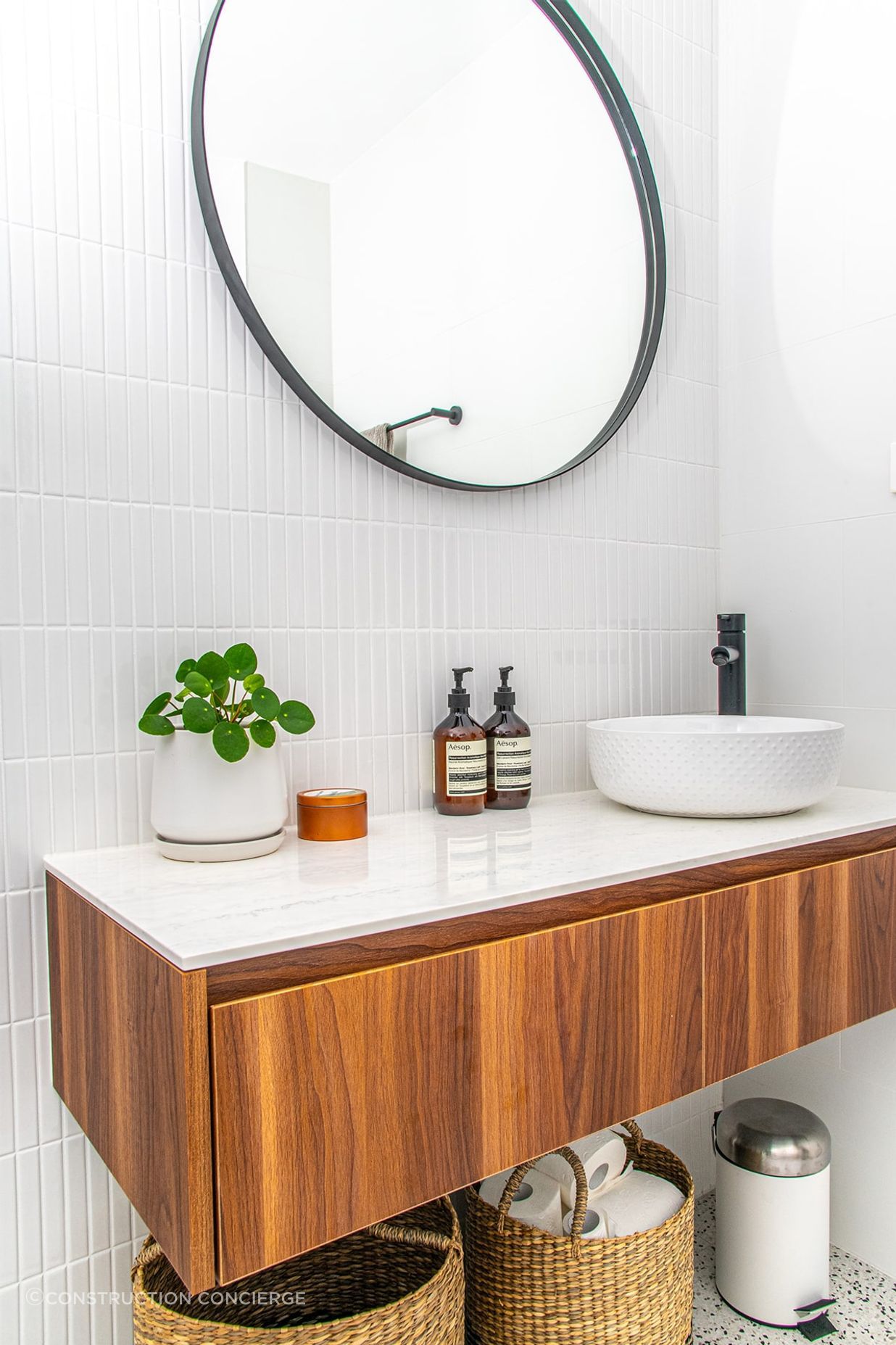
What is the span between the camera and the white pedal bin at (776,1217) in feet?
4.56

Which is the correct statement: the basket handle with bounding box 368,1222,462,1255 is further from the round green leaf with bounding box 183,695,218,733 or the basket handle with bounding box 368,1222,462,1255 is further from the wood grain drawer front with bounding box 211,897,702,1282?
the round green leaf with bounding box 183,695,218,733

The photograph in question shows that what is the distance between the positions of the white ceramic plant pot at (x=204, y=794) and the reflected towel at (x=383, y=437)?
479mm

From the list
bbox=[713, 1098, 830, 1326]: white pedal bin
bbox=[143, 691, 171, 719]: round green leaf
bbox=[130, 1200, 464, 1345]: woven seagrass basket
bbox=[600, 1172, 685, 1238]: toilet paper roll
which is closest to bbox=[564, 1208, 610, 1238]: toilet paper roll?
bbox=[600, 1172, 685, 1238]: toilet paper roll

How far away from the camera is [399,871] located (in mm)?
990

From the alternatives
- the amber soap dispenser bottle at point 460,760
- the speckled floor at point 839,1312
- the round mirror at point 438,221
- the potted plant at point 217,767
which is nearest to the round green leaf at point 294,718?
the potted plant at point 217,767

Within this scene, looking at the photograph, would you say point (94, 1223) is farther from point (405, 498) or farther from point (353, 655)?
point (405, 498)

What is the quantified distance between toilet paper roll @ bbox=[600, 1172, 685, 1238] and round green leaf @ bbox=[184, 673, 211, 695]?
34.1 inches

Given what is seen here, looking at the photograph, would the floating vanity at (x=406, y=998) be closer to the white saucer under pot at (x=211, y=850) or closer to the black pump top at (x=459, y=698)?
the white saucer under pot at (x=211, y=850)

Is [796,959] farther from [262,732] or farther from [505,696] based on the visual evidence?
[262,732]

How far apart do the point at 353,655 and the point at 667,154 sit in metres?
1.10

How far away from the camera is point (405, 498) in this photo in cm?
137

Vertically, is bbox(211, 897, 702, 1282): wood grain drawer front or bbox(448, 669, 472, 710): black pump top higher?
bbox(448, 669, 472, 710): black pump top

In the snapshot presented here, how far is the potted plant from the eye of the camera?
1.03 m

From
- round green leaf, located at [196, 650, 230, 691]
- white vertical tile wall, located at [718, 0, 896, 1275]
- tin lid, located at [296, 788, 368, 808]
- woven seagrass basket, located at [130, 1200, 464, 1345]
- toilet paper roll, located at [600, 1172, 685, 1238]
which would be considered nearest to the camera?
woven seagrass basket, located at [130, 1200, 464, 1345]
